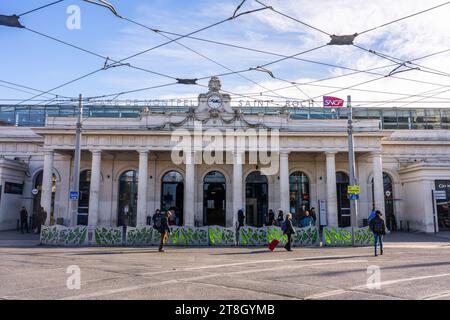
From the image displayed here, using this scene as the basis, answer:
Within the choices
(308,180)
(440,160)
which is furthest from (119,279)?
(440,160)

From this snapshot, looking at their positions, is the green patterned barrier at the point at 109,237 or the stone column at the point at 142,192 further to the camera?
the stone column at the point at 142,192

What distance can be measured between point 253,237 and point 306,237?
9.54 ft

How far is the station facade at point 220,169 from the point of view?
2898 centimetres

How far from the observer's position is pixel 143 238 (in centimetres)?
1975

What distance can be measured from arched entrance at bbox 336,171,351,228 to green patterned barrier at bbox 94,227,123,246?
1976 cm

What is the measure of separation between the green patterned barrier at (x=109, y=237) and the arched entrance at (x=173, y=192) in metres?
12.8

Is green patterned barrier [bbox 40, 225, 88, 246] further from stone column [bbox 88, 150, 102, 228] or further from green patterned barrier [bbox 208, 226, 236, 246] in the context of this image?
stone column [bbox 88, 150, 102, 228]

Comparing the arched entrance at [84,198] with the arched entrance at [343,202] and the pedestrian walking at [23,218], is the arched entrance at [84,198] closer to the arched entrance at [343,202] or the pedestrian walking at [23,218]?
the pedestrian walking at [23,218]

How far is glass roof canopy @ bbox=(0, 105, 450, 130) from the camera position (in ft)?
128

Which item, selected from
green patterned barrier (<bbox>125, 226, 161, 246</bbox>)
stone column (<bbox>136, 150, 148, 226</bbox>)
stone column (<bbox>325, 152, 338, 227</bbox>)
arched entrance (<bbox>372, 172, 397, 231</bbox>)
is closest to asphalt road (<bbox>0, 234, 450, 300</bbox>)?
green patterned barrier (<bbox>125, 226, 161, 246</bbox>)

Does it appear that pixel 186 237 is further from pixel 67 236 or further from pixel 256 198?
pixel 256 198

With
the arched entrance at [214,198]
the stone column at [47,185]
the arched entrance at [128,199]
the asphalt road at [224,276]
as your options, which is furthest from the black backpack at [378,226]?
the stone column at [47,185]
